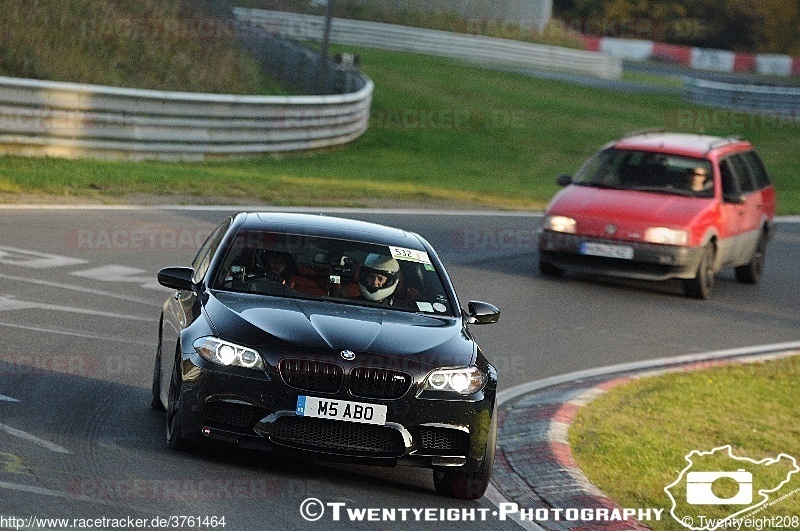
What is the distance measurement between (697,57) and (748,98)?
29.0m

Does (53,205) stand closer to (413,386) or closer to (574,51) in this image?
(413,386)

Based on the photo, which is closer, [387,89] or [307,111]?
[307,111]

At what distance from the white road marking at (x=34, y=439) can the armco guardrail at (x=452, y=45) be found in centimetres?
4454

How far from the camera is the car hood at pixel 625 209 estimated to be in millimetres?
17188

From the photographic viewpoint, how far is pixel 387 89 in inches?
1730

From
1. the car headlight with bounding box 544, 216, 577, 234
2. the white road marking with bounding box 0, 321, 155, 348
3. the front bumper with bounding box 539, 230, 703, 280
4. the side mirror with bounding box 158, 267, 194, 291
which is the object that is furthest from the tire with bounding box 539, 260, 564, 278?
the side mirror with bounding box 158, 267, 194, 291

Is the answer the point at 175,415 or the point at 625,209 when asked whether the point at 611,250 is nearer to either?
the point at 625,209

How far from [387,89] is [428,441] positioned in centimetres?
3629

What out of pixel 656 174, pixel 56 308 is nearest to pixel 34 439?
pixel 56 308

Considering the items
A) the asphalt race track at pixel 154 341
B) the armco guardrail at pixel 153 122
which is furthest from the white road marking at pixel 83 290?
the armco guardrail at pixel 153 122

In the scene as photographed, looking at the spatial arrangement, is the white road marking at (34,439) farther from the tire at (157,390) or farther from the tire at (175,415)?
the tire at (157,390)

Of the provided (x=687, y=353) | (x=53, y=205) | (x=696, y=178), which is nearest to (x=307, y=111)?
(x=53, y=205)

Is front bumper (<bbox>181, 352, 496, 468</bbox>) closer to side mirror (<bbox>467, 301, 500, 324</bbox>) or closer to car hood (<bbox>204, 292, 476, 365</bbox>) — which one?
car hood (<bbox>204, 292, 476, 365</bbox>)

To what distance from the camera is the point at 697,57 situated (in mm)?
80375
